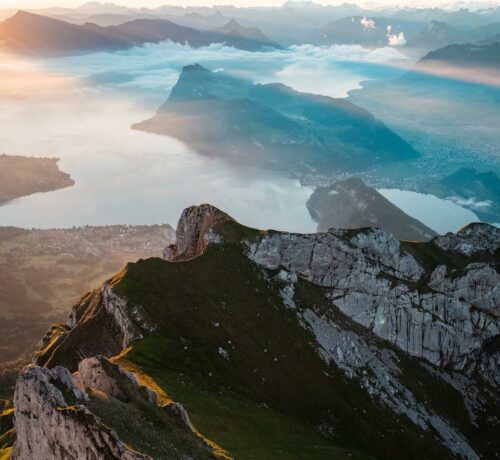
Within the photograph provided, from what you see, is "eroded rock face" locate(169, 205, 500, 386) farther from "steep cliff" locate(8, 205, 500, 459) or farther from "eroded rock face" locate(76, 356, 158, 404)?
"eroded rock face" locate(76, 356, 158, 404)

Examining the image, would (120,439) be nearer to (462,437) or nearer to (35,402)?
(35,402)

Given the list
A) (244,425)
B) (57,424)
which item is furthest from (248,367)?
(57,424)

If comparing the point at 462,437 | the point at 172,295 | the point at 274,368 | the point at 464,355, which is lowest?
the point at 462,437

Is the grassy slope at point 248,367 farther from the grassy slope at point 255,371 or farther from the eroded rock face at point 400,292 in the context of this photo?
the eroded rock face at point 400,292

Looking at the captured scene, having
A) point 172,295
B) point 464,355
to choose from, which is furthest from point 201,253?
point 464,355

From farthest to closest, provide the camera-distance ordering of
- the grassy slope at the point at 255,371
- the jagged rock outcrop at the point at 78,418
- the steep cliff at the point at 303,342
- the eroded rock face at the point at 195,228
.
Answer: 1. the eroded rock face at the point at 195,228
2. the steep cliff at the point at 303,342
3. the grassy slope at the point at 255,371
4. the jagged rock outcrop at the point at 78,418

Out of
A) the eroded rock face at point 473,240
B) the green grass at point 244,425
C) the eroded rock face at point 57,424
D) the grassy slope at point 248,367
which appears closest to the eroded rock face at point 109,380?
the eroded rock face at point 57,424
